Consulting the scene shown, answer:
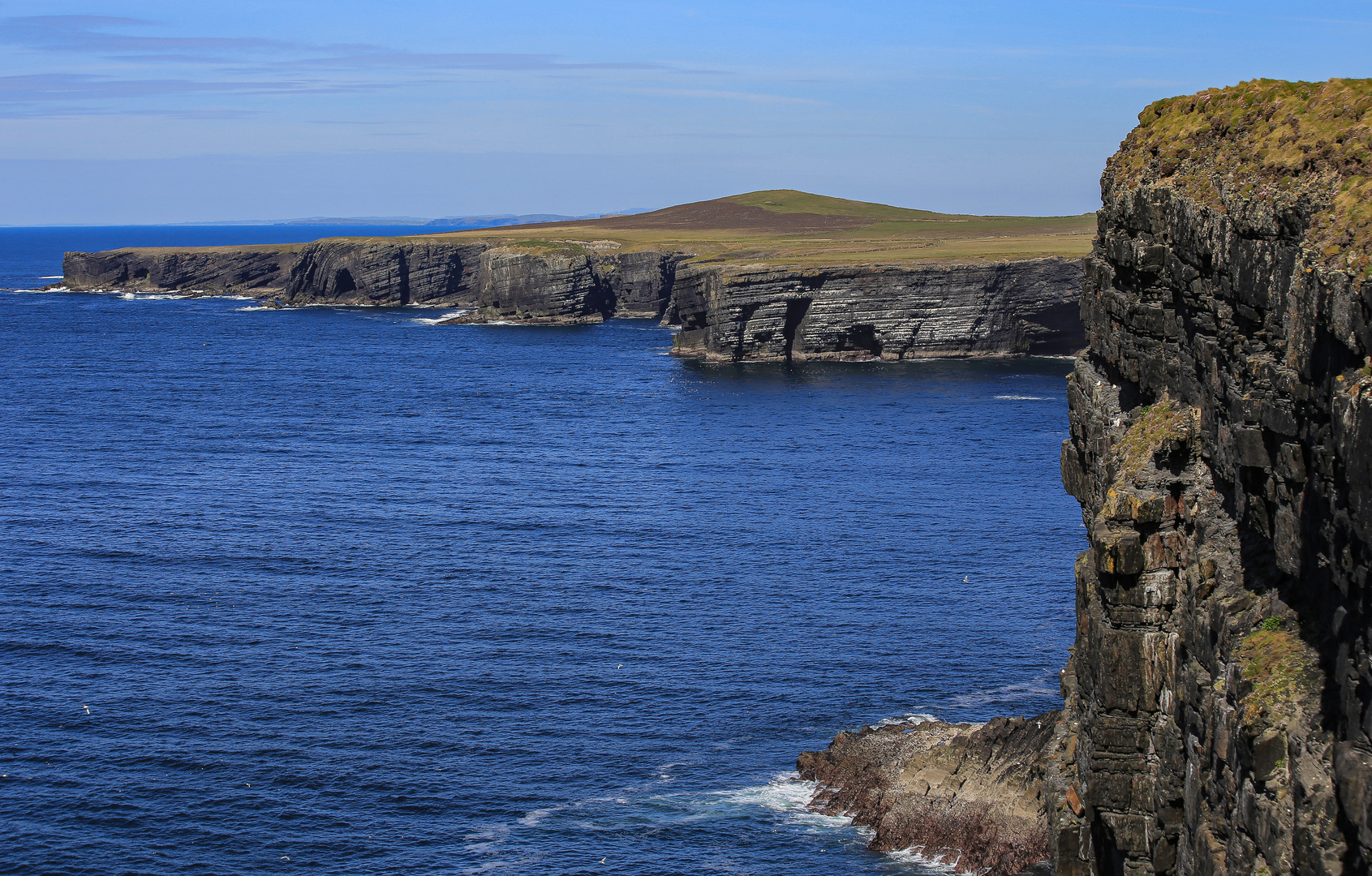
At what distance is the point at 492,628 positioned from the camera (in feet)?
224

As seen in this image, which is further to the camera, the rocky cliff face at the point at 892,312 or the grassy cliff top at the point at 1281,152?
the rocky cliff face at the point at 892,312

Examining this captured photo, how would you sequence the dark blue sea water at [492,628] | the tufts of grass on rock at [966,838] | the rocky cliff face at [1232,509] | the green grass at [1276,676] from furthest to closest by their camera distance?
1. the dark blue sea water at [492,628]
2. the tufts of grass on rock at [966,838]
3. the green grass at [1276,676]
4. the rocky cliff face at [1232,509]

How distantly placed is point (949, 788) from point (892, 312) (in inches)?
5446

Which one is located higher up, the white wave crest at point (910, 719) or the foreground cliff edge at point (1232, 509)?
the foreground cliff edge at point (1232, 509)

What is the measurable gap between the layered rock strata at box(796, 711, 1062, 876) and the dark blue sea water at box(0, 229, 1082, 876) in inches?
63.5

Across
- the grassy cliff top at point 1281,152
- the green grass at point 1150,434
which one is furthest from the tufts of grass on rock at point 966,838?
the grassy cliff top at point 1281,152

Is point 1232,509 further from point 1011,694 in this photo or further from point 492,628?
point 492,628

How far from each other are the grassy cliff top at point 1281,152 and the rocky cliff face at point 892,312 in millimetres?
149636

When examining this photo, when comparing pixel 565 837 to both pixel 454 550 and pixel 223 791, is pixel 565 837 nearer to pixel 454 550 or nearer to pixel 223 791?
pixel 223 791

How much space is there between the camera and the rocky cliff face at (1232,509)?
15906mm

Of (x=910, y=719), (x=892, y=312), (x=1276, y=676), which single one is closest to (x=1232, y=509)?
(x=1276, y=676)

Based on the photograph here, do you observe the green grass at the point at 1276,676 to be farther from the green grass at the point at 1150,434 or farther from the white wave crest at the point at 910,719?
the white wave crest at the point at 910,719

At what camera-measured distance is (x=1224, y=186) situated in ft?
75.6

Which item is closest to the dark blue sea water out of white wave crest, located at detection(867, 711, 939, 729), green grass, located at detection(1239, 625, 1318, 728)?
white wave crest, located at detection(867, 711, 939, 729)
